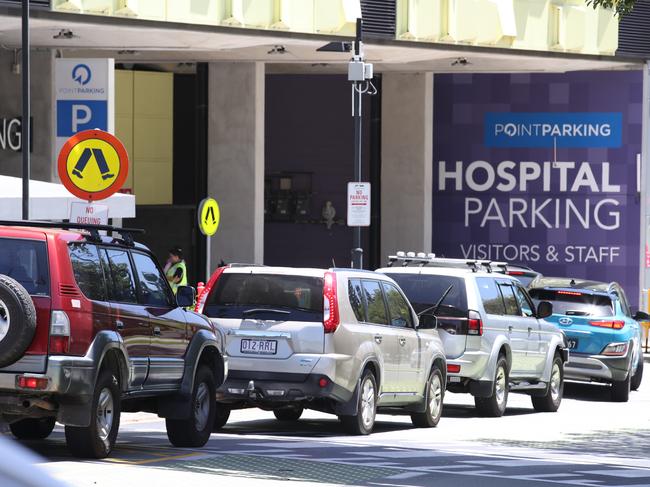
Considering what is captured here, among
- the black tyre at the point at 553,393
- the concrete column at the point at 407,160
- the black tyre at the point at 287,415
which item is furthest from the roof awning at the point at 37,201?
the concrete column at the point at 407,160

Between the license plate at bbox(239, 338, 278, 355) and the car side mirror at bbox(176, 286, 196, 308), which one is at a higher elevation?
the car side mirror at bbox(176, 286, 196, 308)

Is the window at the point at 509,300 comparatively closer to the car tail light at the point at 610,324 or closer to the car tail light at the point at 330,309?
the car tail light at the point at 610,324

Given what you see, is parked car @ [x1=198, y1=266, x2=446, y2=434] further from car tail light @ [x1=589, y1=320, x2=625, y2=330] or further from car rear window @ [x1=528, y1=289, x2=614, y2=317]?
car tail light @ [x1=589, y1=320, x2=625, y2=330]

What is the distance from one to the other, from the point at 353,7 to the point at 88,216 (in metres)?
15.4

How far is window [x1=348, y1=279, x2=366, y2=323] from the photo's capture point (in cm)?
1380

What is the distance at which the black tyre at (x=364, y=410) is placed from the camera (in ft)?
45.1

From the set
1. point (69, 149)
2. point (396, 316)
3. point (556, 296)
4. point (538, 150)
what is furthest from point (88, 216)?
point (538, 150)

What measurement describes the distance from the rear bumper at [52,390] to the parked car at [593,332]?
1234cm

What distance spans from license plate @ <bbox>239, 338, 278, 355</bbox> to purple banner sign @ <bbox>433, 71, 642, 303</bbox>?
2478 centimetres

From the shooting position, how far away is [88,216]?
14.6 meters

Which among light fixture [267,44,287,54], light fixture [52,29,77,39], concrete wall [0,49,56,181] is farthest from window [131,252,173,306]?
light fixture [267,44,287,54]

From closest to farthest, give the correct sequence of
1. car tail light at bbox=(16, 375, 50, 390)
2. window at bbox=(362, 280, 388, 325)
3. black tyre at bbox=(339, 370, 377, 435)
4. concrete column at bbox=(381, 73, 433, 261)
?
car tail light at bbox=(16, 375, 50, 390)
black tyre at bbox=(339, 370, 377, 435)
window at bbox=(362, 280, 388, 325)
concrete column at bbox=(381, 73, 433, 261)

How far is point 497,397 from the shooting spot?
17.6m

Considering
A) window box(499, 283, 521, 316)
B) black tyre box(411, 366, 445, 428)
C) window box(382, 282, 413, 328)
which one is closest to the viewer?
window box(382, 282, 413, 328)
